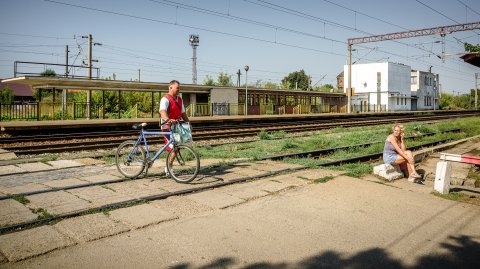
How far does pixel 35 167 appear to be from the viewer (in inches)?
316

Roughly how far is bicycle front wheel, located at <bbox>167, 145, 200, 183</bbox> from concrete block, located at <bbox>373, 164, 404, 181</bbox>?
3.70 m

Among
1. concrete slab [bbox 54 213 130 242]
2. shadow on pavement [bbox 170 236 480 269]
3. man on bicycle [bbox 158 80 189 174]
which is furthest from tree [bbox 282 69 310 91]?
shadow on pavement [bbox 170 236 480 269]

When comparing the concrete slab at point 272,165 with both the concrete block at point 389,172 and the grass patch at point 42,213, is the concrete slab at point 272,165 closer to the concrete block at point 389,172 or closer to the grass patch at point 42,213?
the concrete block at point 389,172

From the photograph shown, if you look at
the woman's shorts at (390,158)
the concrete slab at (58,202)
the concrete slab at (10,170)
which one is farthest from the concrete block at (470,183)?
the concrete slab at (10,170)

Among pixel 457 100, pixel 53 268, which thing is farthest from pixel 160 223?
pixel 457 100

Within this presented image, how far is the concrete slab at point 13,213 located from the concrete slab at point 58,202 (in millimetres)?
155

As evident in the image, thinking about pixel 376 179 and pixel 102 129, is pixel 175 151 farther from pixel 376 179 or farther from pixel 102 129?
pixel 102 129

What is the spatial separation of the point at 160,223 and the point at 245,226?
98 centimetres

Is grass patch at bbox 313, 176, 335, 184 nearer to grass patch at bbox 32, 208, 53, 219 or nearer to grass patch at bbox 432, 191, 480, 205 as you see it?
grass patch at bbox 432, 191, 480, 205

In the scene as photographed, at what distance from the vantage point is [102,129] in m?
18.2

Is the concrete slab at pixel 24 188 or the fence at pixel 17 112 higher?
the fence at pixel 17 112

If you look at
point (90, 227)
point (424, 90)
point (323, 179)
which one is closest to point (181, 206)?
point (90, 227)

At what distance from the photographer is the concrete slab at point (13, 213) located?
4144 mm

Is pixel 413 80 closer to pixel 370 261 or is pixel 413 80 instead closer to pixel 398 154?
pixel 398 154
